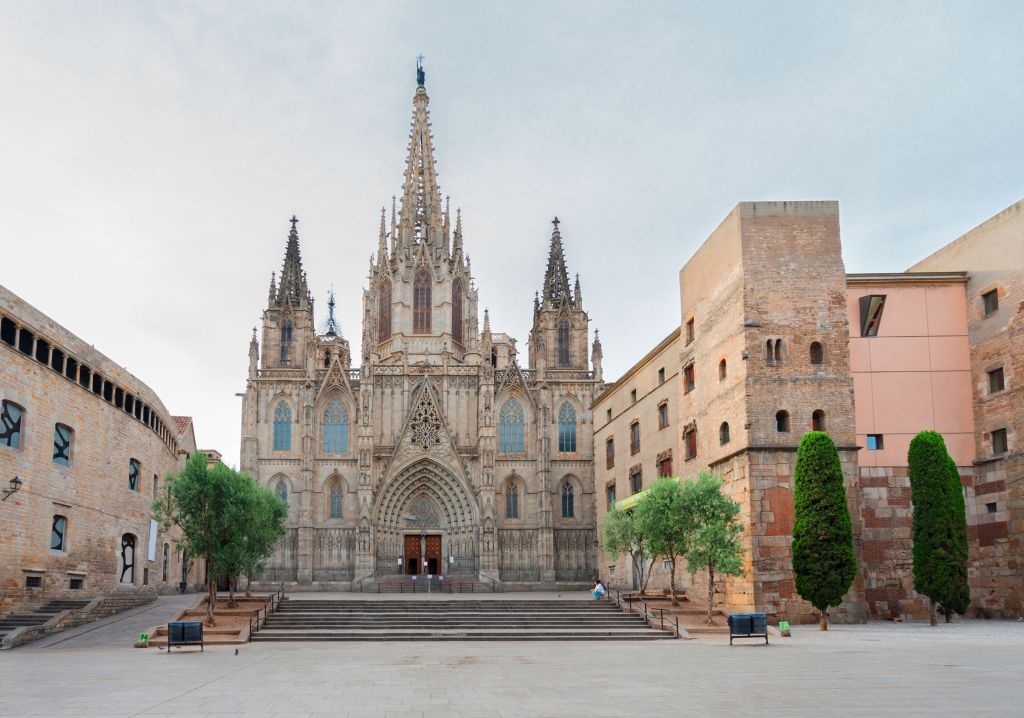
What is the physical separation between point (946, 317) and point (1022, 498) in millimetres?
6724

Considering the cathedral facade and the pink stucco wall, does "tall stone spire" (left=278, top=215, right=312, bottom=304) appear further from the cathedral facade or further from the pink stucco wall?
the pink stucco wall

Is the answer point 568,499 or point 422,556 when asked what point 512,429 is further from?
point 422,556

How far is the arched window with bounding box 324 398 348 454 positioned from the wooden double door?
6943 mm

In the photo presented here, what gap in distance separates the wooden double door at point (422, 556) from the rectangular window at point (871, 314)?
3214 centimetres

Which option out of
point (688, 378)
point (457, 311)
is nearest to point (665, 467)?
point (688, 378)

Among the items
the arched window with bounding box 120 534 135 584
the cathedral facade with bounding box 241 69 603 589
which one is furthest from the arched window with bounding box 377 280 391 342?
the arched window with bounding box 120 534 135 584

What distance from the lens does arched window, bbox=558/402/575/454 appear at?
58656mm

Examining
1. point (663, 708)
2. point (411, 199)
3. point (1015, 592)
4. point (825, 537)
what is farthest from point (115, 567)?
point (411, 199)

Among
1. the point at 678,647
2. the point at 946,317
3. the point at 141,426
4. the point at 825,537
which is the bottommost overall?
the point at 678,647

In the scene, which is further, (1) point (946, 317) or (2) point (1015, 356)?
(1) point (946, 317)

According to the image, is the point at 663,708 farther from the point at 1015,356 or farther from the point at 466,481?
the point at 466,481

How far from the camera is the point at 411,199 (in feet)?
219

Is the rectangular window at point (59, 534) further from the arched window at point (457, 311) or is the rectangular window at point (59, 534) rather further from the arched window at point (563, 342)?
the arched window at point (563, 342)

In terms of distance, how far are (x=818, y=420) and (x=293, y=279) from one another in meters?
40.5
